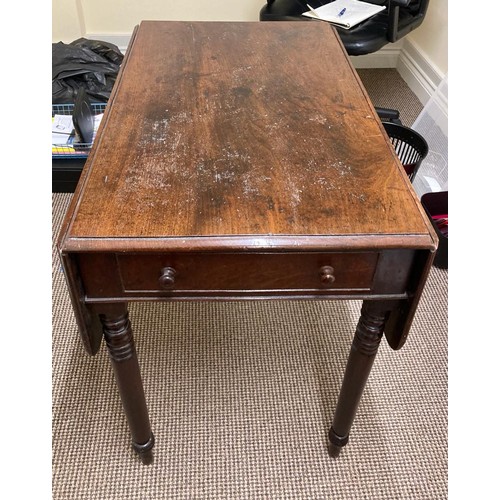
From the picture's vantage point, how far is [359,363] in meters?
0.92

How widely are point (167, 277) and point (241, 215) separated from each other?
15 cm

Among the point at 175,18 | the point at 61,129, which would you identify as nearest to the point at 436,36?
the point at 175,18

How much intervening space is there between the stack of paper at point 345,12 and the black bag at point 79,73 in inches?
34.6

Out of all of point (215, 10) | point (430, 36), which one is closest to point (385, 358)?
point (430, 36)

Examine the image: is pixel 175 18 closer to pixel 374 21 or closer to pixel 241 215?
pixel 374 21

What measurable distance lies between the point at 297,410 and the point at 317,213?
666 millimetres

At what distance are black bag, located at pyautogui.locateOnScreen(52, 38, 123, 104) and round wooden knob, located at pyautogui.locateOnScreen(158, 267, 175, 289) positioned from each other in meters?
1.50

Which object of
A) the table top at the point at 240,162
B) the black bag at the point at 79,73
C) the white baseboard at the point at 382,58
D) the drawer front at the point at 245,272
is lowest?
the white baseboard at the point at 382,58

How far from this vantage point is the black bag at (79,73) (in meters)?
2.02

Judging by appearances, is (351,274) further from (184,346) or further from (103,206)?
(184,346)

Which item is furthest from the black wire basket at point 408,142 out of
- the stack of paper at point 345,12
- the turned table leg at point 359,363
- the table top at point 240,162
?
the turned table leg at point 359,363

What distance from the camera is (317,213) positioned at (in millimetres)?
767

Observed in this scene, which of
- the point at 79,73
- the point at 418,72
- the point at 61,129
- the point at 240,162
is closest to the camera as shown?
the point at 240,162

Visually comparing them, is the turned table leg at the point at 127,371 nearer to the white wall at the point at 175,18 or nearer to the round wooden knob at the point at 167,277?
the round wooden knob at the point at 167,277
